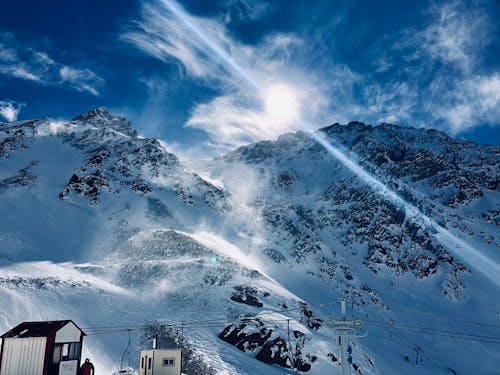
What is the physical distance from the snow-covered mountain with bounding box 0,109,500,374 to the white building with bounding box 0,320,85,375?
11561 millimetres

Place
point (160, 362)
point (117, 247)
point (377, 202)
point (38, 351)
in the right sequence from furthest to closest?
point (377, 202), point (117, 247), point (160, 362), point (38, 351)

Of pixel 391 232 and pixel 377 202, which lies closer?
pixel 391 232

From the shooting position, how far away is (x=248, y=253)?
91688 mm

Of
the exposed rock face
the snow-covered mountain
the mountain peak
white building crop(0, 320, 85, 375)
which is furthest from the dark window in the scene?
the mountain peak

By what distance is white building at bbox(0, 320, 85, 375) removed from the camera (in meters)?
25.5

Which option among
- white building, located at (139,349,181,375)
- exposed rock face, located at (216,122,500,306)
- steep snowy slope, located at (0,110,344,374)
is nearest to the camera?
white building, located at (139,349,181,375)

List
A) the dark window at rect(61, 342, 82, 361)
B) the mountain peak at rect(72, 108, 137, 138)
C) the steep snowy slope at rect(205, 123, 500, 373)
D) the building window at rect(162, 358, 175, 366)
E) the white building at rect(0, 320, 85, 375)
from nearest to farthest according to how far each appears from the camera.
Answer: the white building at rect(0, 320, 85, 375) → the dark window at rect(61, 342, 82, 361) → the building window at rect(162, 358, 175, 366) → the steep snowy slope at rect(205, 123, 500, 373) → the mountain peak at rect(72, 108, 137, 138)

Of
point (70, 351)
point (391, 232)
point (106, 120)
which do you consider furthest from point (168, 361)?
point (106, 120)

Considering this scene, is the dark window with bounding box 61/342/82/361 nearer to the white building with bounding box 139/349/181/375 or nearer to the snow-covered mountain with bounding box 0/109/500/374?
the white building with bounding box 139/349/181/375

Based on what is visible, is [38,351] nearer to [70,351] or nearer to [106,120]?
[70,351]

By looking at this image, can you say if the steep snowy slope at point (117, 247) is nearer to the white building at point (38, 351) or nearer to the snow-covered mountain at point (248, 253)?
the snow-covered mountain at point (248, 253)

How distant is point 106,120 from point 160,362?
141952 millimetres

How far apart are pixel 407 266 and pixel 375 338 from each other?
112 ft

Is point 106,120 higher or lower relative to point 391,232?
higher
